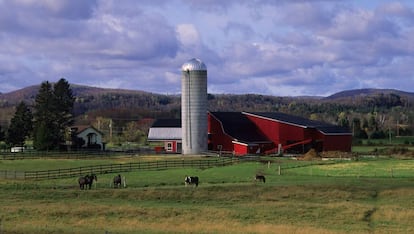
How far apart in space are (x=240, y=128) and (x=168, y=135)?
10.7 meters

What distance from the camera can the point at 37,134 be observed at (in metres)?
91.2

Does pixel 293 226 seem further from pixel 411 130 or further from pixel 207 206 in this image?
pixel 411 130

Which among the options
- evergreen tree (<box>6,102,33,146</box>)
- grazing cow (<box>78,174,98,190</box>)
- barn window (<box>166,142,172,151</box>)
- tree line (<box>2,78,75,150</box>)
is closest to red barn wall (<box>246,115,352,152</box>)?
barn window (<box>166,142,172,151</box>)

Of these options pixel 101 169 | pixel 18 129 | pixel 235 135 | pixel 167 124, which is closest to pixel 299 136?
pixel 235 135

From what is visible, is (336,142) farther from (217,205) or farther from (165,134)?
(217,205)

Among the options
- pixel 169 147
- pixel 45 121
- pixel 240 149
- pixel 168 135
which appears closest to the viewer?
pixel 240 149

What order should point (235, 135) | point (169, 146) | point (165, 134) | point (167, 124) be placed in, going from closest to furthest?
point (235, 135), point (169, 146), point (165, 134), point (167, 124)

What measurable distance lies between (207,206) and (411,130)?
5370 inches

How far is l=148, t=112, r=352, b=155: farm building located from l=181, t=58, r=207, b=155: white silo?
401cm

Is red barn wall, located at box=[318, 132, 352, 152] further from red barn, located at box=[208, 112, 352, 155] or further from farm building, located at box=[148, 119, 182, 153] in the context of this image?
farm building, located at box=[148, 119, 182, 153]

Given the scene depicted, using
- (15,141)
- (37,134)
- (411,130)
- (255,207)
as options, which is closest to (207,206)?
(255,207)

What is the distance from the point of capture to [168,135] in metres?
102

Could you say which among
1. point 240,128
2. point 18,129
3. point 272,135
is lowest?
point 272,135

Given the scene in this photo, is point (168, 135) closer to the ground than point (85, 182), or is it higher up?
higher up
